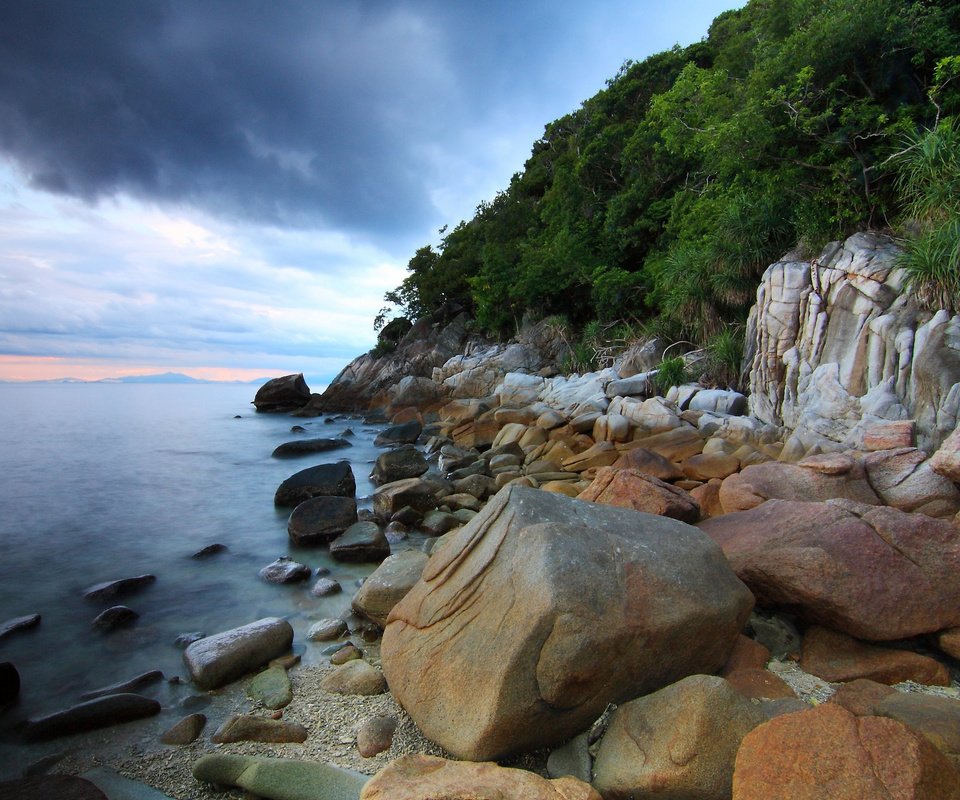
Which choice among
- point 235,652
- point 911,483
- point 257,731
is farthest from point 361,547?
point 911,483

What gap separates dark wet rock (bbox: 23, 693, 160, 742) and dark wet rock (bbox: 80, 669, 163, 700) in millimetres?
279

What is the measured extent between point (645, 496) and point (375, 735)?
3257 millimetres

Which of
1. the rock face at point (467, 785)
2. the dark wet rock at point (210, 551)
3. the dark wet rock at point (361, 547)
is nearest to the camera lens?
the rock face at point (467, 785)

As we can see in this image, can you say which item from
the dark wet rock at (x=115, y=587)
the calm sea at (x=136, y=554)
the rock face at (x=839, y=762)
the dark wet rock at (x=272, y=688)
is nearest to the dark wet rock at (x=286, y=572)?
the calm sea at (x=136, y=554)

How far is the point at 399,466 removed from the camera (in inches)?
471

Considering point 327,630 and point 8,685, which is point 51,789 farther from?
point 327,630

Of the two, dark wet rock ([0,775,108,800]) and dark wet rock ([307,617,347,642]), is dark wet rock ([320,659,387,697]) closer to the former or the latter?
dark wet rock ([307,617,347,642])

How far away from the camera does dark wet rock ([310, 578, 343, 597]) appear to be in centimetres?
604

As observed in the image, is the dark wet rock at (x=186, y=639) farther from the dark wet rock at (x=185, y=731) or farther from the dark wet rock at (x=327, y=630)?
the dark wet rock at (x=185, y=731)

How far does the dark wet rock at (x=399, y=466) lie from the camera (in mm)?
11914

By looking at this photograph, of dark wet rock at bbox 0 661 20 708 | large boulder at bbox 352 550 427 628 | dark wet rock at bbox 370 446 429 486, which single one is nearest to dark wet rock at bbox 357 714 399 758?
large boulder at bbox 352 550 427 628

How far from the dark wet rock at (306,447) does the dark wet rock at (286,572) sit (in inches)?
429

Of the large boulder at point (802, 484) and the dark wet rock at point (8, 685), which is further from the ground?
the large boulder at point (802, 484)

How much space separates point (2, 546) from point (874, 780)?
11.1 meters
